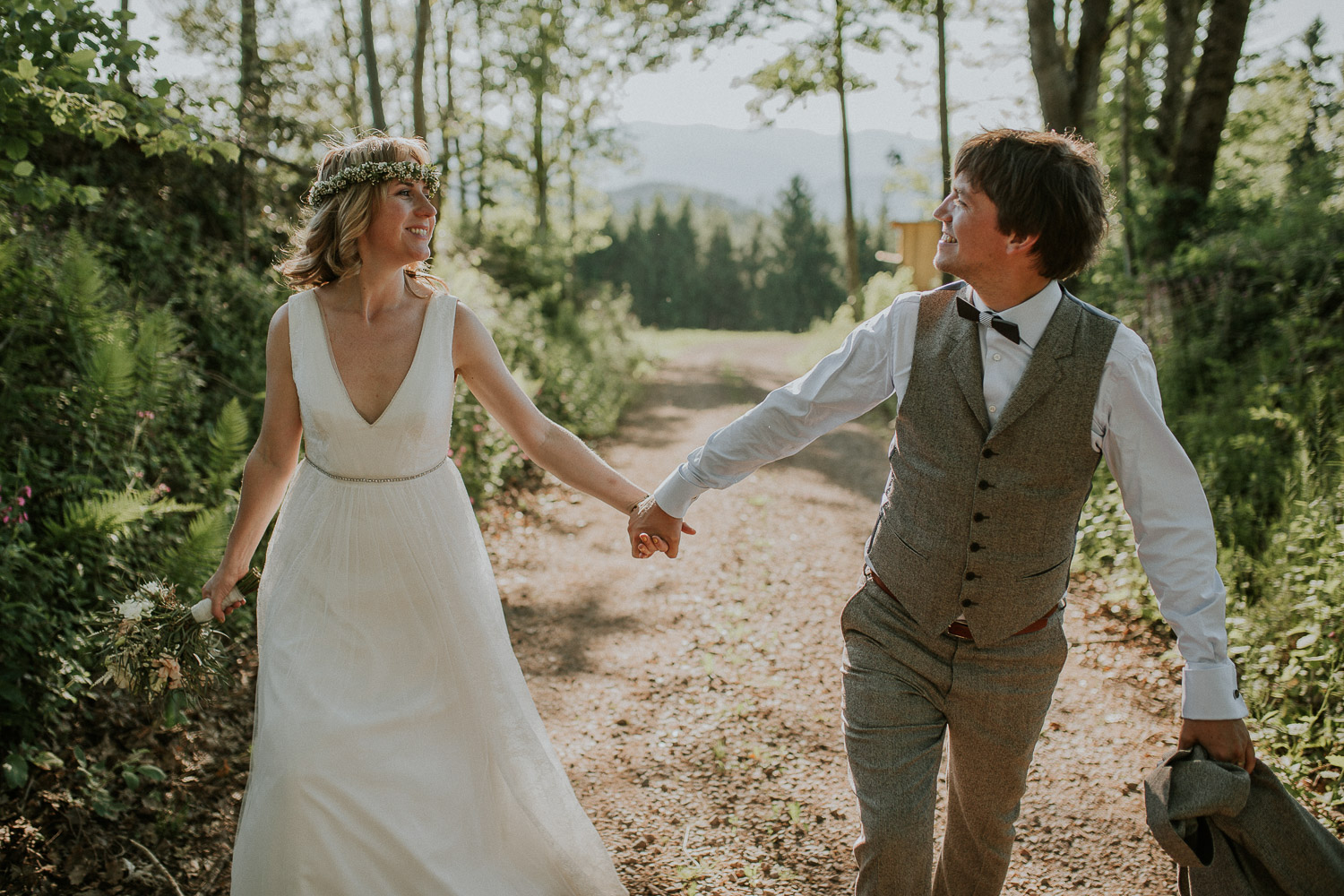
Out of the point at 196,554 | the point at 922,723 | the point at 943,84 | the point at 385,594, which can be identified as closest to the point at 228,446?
the point at 196,554

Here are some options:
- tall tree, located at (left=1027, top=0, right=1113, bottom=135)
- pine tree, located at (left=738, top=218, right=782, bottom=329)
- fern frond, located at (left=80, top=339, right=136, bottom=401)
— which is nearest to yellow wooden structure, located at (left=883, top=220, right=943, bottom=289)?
tall tree, located at (left=1027, top=0, right=1113, bottom=135)

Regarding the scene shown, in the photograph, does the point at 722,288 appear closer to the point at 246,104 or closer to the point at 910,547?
the point at 246,104

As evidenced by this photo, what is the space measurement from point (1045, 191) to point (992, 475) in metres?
0.80

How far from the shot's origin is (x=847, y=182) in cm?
2388

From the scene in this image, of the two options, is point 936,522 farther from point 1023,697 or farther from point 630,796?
point 630,796

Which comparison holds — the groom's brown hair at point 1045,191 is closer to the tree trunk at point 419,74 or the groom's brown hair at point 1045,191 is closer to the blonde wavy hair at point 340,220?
the blonde wavy hair at point 340,220

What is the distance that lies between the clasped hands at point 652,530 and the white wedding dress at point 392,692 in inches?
22.9

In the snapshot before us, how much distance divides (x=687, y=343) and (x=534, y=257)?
17.6m

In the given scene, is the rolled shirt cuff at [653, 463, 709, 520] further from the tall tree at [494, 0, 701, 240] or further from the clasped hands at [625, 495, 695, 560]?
the tall tree at [494, 0, 701, 240]

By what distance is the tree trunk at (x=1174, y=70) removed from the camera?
12.0m

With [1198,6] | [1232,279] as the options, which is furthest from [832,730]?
[1198,6]

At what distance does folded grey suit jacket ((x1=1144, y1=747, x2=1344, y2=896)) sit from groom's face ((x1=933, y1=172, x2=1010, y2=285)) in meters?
1.42

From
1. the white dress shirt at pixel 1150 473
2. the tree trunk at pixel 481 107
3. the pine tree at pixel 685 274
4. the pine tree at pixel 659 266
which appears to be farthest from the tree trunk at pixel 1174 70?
the pine tree at pixel 659 266

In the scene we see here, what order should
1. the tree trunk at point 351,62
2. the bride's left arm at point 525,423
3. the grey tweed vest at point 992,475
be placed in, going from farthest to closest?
the tree trunk at point 351,62 → the bride's left arm at point 525,423 → the grey tweed vest at point 992,475
